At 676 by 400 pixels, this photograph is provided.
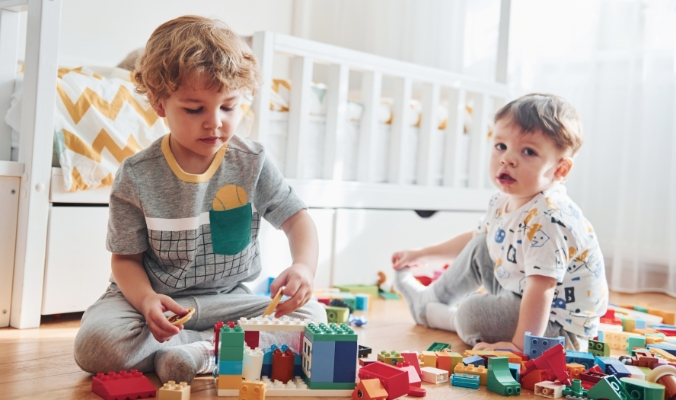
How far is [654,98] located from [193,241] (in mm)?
1793

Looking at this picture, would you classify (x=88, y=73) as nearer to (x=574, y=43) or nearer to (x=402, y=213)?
(x=402, y=213)

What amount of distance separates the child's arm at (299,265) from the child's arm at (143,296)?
0.14 meters

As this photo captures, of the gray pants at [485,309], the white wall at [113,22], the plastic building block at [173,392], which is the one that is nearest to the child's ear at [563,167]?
the gray pants at [485,309]

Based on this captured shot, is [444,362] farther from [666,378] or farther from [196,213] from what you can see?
[196,213]

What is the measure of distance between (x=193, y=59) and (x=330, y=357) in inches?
18.6

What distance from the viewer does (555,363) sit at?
108 centimetres

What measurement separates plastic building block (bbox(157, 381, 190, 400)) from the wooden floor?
0.05 m

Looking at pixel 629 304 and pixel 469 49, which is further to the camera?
pixel 469 49

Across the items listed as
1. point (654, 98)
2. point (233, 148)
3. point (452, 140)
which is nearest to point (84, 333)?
point (233, 148)

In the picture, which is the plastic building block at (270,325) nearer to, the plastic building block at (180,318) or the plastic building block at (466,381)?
the plastic building block at (180,318)

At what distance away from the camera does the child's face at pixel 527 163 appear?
4.38 ft

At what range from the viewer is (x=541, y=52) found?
8.50ft

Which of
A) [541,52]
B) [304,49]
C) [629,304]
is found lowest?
[629,304]

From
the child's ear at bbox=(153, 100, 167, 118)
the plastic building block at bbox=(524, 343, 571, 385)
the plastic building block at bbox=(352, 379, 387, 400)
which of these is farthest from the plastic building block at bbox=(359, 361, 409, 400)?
the child's ear at bbox=(153, 100, 167, 118)
